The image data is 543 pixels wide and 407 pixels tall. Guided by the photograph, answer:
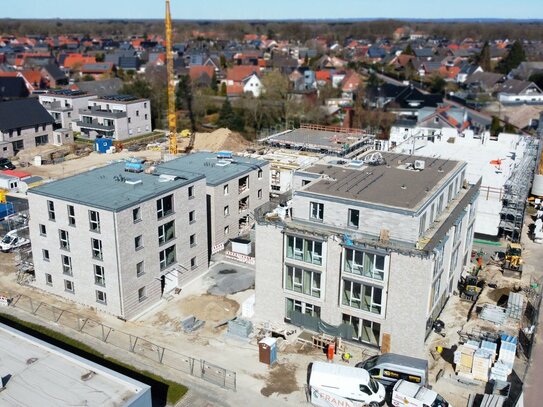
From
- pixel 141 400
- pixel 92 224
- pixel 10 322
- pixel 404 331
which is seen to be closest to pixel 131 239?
pixel 92 224

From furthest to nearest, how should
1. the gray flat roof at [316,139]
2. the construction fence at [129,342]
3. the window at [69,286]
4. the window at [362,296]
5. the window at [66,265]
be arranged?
the gray flat roof at [316,139]
the window at [69,286]
the window at [66,265]
the window at [362,296]
the construction fence at [129,342]

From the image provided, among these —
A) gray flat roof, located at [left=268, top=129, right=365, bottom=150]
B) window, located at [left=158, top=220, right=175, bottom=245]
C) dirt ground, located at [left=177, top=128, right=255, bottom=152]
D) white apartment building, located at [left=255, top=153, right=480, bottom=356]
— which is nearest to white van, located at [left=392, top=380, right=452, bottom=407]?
white apartment building, located at [left=255, top=153, right=480, bottom=356]

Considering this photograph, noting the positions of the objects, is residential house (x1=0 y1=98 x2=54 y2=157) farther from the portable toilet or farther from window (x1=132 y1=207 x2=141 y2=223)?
the portable toilet

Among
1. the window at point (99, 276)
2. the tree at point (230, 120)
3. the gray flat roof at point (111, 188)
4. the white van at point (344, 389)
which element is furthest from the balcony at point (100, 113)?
the white van at point (344, 389)

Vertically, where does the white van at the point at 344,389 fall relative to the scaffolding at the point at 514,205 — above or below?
below

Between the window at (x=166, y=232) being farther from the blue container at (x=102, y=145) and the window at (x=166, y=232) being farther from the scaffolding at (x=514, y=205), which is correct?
the blue container at (x=102, y=145)

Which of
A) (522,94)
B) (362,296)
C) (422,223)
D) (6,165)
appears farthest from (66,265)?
(522,94)

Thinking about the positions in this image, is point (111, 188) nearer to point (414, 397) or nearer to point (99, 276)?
point (99, 276)

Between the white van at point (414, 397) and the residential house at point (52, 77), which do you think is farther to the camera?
the residential house at point (52, 77)
